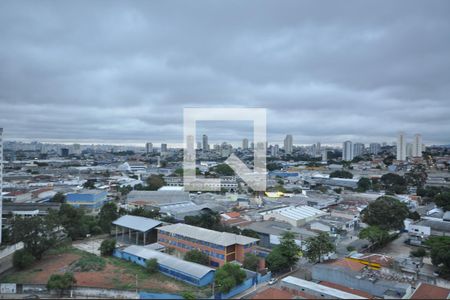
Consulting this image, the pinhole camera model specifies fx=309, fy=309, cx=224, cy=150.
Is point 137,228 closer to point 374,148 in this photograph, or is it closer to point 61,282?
point 61,282

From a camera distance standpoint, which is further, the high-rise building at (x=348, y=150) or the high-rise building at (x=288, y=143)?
the high-rise building at (x=288, y=143)

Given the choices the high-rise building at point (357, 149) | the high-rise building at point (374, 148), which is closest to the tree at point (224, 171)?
the high-rise building at point (357, 149)

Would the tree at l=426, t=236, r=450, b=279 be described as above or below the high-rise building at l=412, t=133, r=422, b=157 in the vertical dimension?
below

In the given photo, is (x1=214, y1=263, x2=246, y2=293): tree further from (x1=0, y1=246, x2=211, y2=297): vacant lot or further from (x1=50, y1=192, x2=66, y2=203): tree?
(x1=50, y1=192, x2=66, y2=203): tree

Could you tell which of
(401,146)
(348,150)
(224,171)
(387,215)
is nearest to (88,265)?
(387,215)

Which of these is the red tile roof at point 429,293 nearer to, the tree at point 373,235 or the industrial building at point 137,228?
the tree at point 373,235

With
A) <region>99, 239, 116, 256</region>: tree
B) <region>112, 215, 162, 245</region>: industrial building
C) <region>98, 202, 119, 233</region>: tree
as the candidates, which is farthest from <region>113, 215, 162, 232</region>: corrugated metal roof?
<region>99, 239, 116, 256</region>: tree

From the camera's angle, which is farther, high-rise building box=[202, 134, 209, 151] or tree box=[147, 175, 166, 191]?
high-rise building box=[202, 134, 209, 151]
